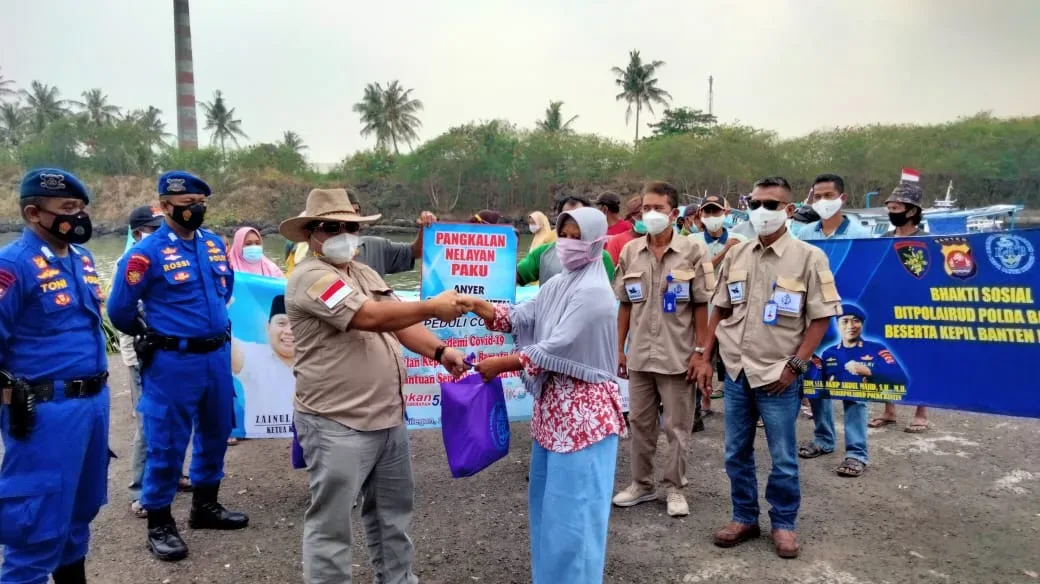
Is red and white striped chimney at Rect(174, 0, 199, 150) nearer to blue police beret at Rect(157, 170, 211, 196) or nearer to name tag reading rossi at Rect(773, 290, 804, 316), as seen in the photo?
blue police beret at Rect(157, 170, 211, 196)

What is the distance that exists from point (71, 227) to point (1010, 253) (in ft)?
16.4

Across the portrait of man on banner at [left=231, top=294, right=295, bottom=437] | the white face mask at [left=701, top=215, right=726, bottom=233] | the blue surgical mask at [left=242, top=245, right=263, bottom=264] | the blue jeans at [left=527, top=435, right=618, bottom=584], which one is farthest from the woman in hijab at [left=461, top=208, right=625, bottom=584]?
the white face mask at [left=701, top=215, right=726, bottom=233]

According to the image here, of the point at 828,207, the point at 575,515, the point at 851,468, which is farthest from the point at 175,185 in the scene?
the point at 851,468

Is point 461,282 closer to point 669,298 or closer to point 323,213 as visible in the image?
point 669,298

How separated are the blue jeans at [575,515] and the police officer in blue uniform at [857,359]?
2286 mm

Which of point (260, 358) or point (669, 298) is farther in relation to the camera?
point (260, 358)

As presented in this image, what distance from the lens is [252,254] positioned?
18.8 ft

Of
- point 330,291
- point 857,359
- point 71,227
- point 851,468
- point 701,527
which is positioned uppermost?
point 71,227

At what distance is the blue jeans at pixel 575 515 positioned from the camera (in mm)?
2732

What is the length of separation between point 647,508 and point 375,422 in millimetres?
2293

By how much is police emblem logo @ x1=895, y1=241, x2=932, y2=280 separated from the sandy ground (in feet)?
5.26

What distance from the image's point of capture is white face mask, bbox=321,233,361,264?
299 centimetres

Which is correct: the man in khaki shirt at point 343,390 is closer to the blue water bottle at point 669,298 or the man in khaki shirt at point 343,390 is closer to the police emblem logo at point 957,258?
the blue water bottle at point 669,298

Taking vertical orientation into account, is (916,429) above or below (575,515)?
below
